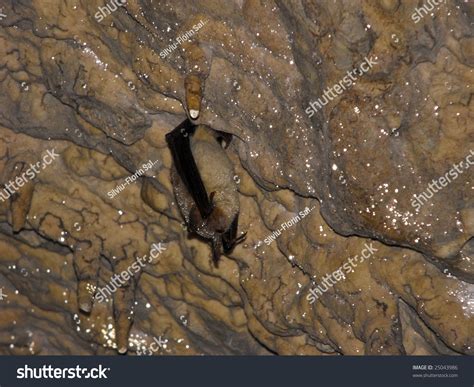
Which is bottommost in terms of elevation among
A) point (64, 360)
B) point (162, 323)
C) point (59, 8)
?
point (64, 360)

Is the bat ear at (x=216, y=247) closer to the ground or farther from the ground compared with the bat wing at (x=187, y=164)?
closer to the ground

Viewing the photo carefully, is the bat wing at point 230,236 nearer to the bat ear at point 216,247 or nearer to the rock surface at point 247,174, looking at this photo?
the bat ear at point 216,247

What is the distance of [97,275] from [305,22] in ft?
8.72

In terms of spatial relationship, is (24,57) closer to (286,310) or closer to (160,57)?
(160,57)

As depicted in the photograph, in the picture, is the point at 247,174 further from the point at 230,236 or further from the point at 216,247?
the point at 216,247

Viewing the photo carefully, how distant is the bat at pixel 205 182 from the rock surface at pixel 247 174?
133 millimetres

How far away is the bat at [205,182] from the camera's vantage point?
5984 millimetres

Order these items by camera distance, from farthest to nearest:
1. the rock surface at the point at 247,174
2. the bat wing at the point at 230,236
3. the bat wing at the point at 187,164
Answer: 1. the bat wing at the point at 230,236
2. the bat wing at the point at 187,164
3. the rock surface at the point at 247,174

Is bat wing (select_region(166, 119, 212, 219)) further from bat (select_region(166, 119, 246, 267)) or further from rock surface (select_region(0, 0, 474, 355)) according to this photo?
rock surface (select_region(0, 0, 474, 355))

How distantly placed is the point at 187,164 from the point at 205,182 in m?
0.23

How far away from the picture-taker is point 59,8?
5945 millimetres

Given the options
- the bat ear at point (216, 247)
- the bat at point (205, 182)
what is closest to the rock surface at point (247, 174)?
the bat at point (205, 182)

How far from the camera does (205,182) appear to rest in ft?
20.2

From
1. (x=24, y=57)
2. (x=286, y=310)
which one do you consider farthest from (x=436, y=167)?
(x=24, y=57)
